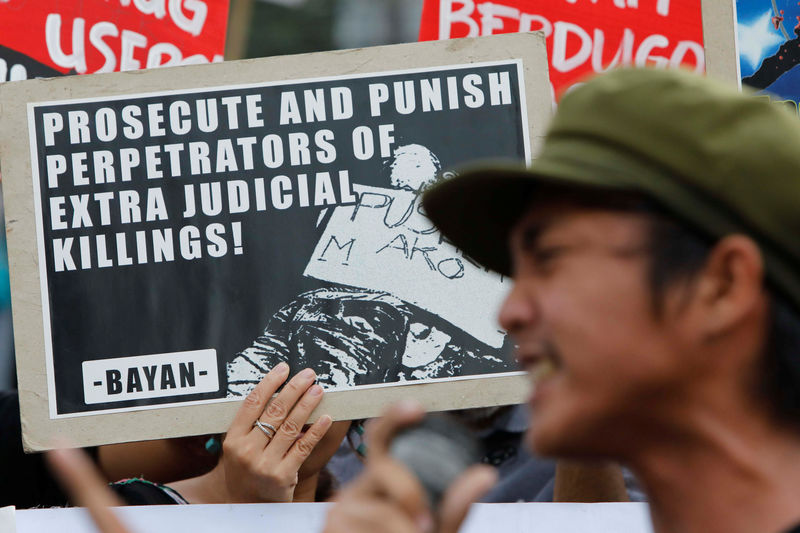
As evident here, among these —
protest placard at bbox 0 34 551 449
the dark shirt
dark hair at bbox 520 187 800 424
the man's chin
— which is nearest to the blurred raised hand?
the man's chin

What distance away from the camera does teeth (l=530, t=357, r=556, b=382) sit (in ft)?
3.74

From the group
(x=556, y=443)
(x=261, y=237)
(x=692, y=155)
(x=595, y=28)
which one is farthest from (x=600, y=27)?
(x=556, y=443)

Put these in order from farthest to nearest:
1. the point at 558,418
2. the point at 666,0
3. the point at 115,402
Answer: the point at 666,0 < the point at 115,402 < the point at 558,418

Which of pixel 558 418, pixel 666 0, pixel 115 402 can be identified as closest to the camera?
pixel 558 418

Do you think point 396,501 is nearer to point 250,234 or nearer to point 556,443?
point 556,443

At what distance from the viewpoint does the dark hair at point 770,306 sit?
3.66 feet

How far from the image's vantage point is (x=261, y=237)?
209 cm

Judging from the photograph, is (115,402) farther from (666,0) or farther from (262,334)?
(666,0)

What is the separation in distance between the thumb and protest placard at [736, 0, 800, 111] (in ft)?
5.44

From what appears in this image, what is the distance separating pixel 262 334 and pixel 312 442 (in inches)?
8.9

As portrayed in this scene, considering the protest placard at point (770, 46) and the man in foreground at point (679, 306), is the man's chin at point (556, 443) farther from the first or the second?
the protest placard at point (770, 46)

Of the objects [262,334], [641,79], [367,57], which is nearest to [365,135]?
[367,57]

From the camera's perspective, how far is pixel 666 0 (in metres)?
2.34

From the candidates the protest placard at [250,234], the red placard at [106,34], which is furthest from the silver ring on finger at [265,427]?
the red placard at [106,34]
